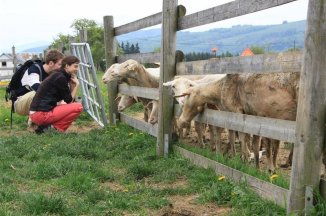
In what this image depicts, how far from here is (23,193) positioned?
197 inches

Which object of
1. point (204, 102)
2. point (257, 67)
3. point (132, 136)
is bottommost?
point (132, 136)

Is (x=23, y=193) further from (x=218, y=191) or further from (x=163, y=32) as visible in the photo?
(x=163, y=32)

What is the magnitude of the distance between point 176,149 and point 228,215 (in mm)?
2734

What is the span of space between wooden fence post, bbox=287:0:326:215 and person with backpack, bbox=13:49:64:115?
6823 mm

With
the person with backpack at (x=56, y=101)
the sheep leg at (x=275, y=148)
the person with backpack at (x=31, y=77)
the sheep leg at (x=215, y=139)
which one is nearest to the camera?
the sheep leg at (x=275, y=148)

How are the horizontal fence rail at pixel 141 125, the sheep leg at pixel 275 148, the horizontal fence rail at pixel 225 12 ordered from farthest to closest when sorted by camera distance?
the horizontal fence rail at pixel 141 125
the sheep leg at pixel 275 148
the horizontal fence rail at pixel 225 12

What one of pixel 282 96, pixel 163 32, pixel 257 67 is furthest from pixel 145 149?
pixel 257 67

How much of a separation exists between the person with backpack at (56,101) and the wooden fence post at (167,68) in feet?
9.41

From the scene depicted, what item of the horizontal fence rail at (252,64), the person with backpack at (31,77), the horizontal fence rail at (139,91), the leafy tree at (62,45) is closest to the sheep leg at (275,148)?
the horizontal fence rail at (252,64)

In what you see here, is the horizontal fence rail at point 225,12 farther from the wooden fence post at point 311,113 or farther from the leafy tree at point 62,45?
the leafy tree at point 62,45

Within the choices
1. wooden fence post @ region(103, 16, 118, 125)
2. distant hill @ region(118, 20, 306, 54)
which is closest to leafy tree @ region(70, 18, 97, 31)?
distant hill @ region(118, 20, 306, 54)

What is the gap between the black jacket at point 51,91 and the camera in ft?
29.5

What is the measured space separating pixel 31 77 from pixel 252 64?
610cm

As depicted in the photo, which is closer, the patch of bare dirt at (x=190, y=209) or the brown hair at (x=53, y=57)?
the patch of bare dirt at (x=190, y=209)
